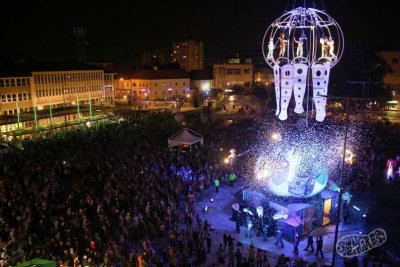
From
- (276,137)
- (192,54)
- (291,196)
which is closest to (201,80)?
(276,137)

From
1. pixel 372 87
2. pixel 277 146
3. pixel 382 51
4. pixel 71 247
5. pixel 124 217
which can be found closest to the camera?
pixel 71 247

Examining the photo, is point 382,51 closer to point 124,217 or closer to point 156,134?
point 156,134

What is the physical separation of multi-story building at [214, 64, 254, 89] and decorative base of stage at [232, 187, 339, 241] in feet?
174

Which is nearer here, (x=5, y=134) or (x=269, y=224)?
(x=269, y=224)

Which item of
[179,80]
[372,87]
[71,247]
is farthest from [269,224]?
[179,80]

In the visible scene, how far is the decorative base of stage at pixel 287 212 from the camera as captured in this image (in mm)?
17156

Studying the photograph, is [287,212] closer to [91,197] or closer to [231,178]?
[231,178]

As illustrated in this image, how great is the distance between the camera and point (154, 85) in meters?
68.6

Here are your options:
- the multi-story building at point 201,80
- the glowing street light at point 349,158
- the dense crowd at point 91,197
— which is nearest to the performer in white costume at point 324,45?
the glowing street light at point 349,158

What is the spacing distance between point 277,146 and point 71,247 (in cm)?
1848

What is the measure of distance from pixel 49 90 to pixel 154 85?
2436 centimetres

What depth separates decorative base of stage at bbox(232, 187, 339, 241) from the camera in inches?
675

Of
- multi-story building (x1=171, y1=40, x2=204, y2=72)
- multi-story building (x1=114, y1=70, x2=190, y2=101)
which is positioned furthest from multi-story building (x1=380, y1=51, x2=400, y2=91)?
multi-story building (x1=171, y1=40, x2=204, y2=72)

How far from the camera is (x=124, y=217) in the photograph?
55.5 ft
